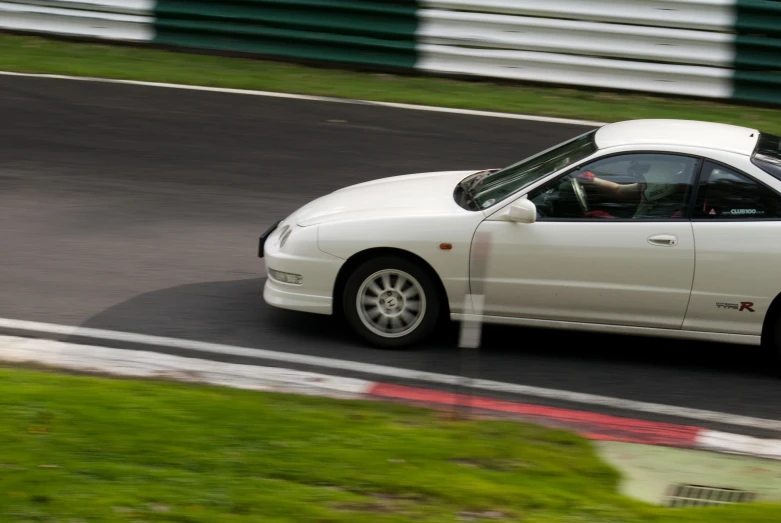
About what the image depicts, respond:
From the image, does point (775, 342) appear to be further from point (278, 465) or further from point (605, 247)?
point (278, 465)

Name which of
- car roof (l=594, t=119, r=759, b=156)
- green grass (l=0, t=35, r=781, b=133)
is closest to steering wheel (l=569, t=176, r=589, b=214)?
car roof (l=594, t=119, r=759, b=156)

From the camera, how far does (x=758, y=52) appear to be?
1357cm

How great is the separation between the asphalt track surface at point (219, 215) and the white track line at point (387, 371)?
0.10 metres

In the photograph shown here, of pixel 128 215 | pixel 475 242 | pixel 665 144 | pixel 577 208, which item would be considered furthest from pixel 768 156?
pixel 128 215

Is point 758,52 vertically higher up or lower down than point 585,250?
higher up

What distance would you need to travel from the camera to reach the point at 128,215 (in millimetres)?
9570

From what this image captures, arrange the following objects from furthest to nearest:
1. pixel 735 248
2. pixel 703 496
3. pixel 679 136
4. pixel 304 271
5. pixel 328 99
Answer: pixel 328 99 < pixel 304 271 < pixel 679 136 < pixel 735 248 < pixel 703 496

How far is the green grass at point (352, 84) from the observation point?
13.1 meters

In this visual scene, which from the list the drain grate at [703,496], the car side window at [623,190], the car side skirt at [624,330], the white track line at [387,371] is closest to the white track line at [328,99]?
the car side window at [623,190]

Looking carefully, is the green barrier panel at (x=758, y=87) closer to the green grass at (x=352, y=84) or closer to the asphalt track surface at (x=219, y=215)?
the green grass at (x=352, y=84)

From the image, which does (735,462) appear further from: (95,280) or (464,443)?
(95,280)

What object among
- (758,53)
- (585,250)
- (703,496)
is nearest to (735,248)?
(585,250)

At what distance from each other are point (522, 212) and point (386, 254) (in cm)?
88

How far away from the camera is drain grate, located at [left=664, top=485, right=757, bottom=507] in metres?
4.96
